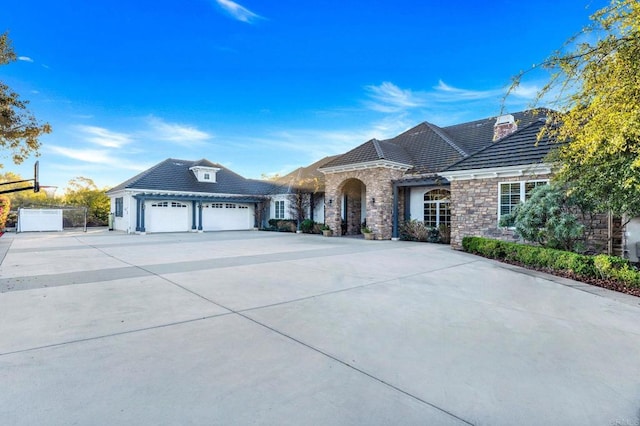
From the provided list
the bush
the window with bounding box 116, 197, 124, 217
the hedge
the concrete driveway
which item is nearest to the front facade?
the window with bounding box 116, 197, 124, 217

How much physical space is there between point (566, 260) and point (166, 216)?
22432 mm

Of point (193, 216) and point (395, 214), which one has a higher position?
point (395, 214)

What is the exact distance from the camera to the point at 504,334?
156 inches

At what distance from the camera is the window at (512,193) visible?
11.4m

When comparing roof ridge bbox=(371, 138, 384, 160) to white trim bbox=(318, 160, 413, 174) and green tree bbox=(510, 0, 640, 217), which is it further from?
green tree bbox=(510, 0, 640, 217)

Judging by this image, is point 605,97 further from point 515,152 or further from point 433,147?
point 433,147

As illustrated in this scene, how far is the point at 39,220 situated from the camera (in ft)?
76.9

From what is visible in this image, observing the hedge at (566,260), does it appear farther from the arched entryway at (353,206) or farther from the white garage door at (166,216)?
the white garage door at (166,216)

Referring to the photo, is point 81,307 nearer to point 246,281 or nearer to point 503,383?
point 246,281

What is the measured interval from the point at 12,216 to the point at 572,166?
36.1 m

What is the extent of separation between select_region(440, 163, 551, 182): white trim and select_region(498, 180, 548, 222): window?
1.07ft

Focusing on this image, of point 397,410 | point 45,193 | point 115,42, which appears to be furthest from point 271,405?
point 45,193

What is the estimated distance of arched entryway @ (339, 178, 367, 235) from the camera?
2011cm

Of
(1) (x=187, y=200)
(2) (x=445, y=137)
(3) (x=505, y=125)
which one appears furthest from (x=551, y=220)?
(1) (x=187, y=200)
